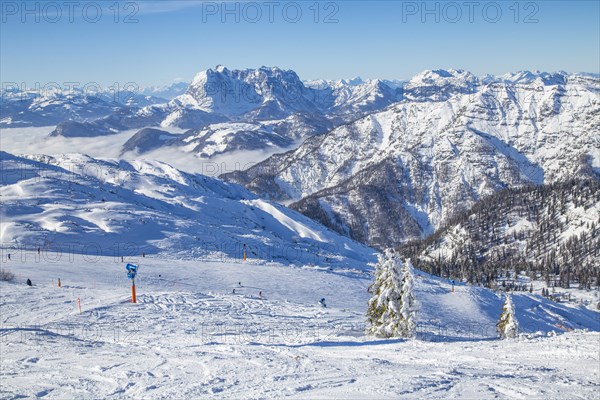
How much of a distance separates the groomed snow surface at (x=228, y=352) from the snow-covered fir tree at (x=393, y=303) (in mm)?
1705

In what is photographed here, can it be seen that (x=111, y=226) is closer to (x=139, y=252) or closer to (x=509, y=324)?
(x=139, y=252)

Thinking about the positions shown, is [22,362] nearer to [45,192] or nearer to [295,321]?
[295,321]

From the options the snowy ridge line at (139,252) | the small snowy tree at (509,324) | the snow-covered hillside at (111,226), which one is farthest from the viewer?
the snow-covered hillside at (111,226)

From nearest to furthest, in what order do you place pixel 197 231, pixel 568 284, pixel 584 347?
pixel 584 347 → pixel 197 231 → pixel 568 284

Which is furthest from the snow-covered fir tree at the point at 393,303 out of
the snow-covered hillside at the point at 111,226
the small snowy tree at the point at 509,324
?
the snow-covered hillside at the point at 111,226

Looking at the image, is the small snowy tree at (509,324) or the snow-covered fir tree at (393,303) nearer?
the snow-covered fir tree at (393,303)

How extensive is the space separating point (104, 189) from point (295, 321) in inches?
3710

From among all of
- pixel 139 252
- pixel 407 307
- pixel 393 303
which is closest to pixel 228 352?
pixel 393 303

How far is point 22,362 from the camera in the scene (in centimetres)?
2059

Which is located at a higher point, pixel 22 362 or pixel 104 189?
pixel 104 189

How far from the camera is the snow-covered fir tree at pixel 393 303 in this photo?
31.9 meters

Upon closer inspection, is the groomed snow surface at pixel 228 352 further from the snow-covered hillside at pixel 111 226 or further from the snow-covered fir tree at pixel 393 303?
the snow-covered hillside at pixel 111 226

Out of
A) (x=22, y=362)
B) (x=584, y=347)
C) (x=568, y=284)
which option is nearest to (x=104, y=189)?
(x=22, y=362)

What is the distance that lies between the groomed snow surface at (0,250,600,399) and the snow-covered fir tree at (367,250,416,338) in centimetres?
170
